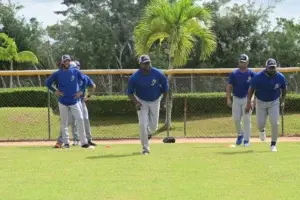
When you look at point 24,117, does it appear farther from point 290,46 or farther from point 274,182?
point 290,46

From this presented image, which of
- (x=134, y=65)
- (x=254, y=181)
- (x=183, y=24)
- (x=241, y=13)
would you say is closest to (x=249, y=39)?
(x=241, y=13)

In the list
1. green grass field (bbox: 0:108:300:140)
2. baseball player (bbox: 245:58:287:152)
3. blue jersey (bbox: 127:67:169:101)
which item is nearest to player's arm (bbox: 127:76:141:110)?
blue jersey (bbox: 127:67:169:101)

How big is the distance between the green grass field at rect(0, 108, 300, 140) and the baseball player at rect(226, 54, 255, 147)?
6640mm

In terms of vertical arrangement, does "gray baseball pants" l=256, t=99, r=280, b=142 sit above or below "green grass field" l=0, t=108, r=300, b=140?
above

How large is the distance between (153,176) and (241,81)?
571 cm

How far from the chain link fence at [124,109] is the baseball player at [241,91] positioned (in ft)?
26.0

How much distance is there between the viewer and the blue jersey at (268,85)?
41.0ft

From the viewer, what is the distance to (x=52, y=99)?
1002 inches

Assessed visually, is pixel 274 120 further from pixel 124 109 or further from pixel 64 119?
pixel 124 109

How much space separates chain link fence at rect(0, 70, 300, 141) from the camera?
75.0 ft

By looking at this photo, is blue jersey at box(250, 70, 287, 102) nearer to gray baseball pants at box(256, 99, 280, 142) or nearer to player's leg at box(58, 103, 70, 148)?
gray baseball pants at box(256, 99, 280, 142)

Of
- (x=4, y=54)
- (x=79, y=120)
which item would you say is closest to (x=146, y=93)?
(x=79, y=120)

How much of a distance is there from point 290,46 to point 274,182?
1525 inches

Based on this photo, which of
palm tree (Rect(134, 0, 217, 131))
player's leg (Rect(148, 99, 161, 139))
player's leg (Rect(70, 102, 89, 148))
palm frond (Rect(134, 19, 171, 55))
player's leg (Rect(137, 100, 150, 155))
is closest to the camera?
player's leg (Rect(137, 100, 150, 155))
